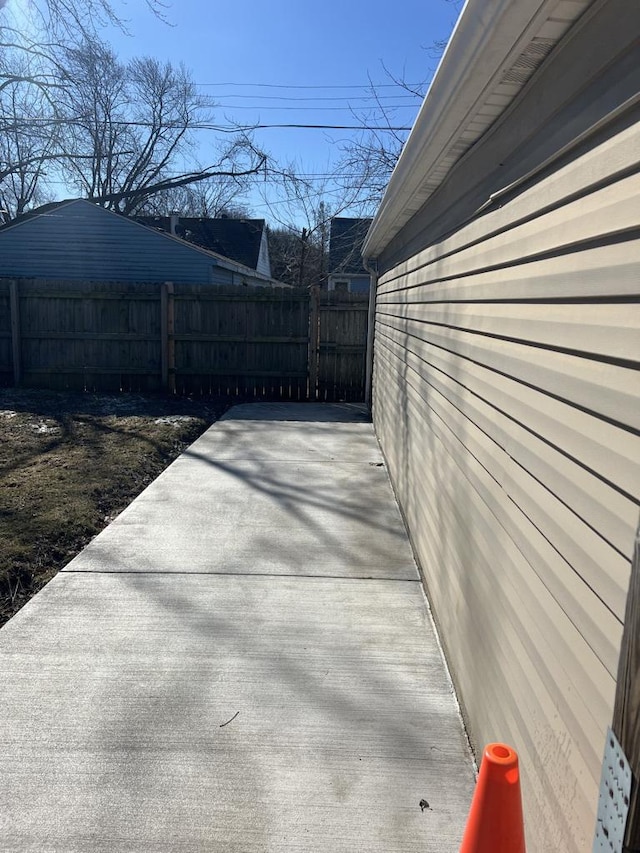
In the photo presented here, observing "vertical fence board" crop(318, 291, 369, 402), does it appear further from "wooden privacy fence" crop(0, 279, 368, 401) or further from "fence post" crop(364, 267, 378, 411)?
"fence post" crop(364, 267, 378, 411)

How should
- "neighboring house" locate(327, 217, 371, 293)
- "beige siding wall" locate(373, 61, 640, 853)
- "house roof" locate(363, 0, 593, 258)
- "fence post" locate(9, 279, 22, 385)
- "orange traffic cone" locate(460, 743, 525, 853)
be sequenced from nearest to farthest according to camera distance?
"beige siding wall" locate(373, 61, 640, 853) < "orange traffic cone" locate(460, 743, 525, 853) < "house roof" locate(363, 0, 593, 258) < "fence post" locate(9, 279, 22, 385) < "neighboring house" locate(327, 217, 371, 293)

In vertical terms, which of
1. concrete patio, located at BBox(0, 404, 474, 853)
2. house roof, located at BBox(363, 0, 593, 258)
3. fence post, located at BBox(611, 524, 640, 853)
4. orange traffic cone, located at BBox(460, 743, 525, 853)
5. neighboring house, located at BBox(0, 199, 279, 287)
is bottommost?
concrete patio, located at BBox(0, 404, 474, 853)

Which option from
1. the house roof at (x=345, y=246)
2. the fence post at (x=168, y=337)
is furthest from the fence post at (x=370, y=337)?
the house roof at (x=345, y=246)

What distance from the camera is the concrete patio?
1943mm

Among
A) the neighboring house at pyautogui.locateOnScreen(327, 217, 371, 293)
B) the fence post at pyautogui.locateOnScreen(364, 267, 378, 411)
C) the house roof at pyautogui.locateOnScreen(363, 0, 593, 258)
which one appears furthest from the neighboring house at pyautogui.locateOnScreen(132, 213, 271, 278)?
the house roof at pyautogui.locateOnScreen(363, 0, 593, 258)

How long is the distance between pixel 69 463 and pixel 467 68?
5.41m

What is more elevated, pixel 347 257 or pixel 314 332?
pixel 347 257

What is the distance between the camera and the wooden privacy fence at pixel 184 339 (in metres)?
11.1

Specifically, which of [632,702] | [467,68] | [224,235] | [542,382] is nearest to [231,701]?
[542,382]

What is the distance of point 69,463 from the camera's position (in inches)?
246

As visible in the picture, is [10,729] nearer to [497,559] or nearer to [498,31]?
[497,559]

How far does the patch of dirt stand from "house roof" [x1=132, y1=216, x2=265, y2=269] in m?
16.0

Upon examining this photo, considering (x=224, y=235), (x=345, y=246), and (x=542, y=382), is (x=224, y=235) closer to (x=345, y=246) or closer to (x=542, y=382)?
(x=345, y=246)

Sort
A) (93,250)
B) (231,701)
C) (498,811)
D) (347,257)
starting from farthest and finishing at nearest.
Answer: (347,257)
(93,250)
(231,701)
(498,811)
